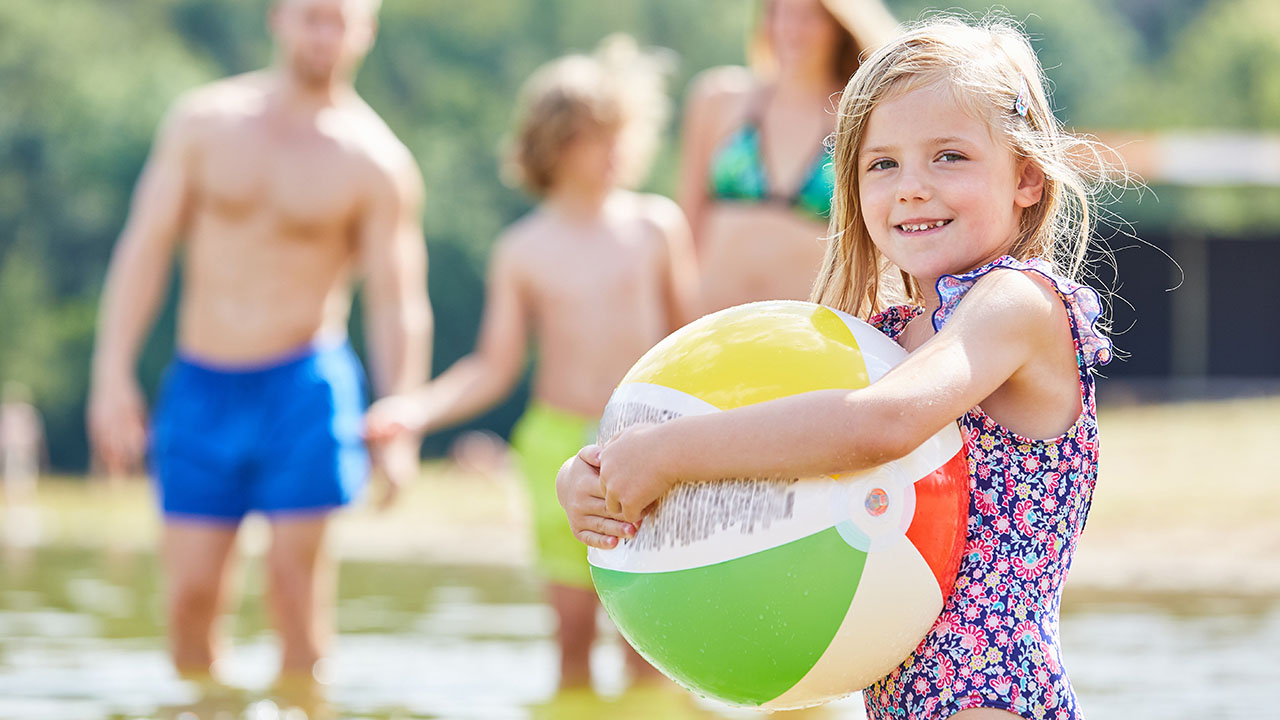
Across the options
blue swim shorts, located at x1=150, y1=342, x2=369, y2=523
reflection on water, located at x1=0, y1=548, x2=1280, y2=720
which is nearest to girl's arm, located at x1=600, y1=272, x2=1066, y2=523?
reflection on water, located at x1=0, y1=548, x2=1280, y2=720

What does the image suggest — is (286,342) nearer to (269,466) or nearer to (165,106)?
(269,466)

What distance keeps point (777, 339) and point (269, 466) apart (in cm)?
351

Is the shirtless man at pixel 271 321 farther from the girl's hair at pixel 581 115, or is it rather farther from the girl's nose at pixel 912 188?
the girl's nose at pixel 912 188

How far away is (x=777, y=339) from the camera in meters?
2.78

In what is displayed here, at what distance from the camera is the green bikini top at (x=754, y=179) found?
566cm

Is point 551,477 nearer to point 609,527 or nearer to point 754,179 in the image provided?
point 754,179

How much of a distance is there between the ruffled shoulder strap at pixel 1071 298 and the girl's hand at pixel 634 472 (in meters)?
0.55

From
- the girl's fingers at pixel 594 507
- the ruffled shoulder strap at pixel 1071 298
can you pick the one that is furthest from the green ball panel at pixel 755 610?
the ruffled shoulder strap at pixel 1071 298

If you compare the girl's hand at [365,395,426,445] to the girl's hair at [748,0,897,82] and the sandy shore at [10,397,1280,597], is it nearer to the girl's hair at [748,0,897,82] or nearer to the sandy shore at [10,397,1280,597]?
the girl's hair at [748,0,897,82]

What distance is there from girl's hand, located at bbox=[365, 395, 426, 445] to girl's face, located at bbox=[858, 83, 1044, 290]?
3196 millimetres

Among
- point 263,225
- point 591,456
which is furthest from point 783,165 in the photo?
point 591,456

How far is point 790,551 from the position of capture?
2646 millimetres

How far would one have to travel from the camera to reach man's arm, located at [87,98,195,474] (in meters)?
6.02

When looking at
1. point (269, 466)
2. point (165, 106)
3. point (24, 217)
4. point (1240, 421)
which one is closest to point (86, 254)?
point (24, 217)
